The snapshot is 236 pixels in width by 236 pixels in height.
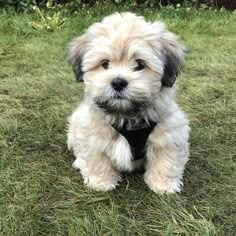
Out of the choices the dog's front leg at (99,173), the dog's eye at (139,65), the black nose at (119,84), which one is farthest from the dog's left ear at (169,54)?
the dog's front leg at (99,173)

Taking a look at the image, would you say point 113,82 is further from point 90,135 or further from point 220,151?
point 220,151

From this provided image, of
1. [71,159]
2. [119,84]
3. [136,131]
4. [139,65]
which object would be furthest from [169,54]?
[71,159]

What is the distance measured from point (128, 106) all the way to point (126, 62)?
0.24m

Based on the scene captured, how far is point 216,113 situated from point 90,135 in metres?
1.51

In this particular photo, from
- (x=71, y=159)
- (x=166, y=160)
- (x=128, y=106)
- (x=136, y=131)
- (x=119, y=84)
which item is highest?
(x=119, y=84)

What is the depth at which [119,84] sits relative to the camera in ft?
9.14

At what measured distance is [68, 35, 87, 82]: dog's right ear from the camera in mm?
2947

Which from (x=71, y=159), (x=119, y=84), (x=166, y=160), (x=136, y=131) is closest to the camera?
(x=119, y=84)

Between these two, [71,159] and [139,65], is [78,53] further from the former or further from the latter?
[71,159]

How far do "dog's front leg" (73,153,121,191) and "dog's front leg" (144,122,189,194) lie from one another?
22 centimetres

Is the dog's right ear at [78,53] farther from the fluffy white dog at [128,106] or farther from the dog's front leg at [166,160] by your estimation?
the dog's front leg at [166,160]

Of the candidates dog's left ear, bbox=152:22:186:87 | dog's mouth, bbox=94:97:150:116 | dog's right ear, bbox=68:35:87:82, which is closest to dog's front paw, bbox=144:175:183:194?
dog's mouth, bbox=94:97:150:116

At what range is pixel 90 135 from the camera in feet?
10.6

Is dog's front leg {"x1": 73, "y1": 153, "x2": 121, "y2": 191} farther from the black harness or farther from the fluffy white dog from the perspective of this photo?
the black harness
